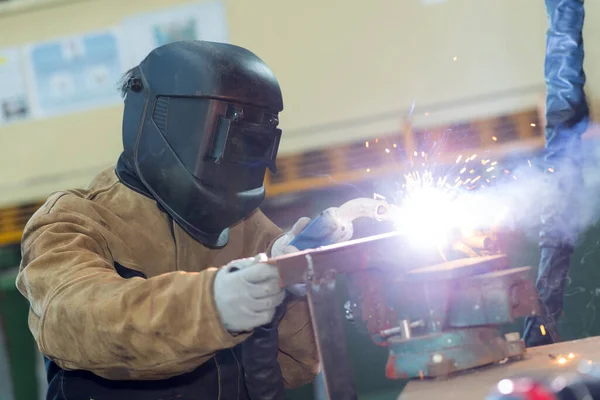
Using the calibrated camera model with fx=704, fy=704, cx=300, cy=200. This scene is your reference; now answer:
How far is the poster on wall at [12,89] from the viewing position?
3.19 meters

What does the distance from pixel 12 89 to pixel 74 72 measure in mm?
301

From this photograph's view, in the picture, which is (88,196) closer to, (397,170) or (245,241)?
(245,241)

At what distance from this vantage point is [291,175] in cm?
309

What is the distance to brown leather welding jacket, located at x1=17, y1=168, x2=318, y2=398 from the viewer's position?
124cm

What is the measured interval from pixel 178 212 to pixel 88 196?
22cm

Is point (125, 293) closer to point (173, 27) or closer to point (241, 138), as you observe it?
point (241, 138)

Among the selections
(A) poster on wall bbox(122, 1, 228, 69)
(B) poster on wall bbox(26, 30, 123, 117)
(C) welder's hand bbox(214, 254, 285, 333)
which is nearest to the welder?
(C) welder's hand bbox(214, 254, 285, 333)

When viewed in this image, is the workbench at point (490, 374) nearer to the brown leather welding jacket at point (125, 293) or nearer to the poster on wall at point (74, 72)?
the brown leather welding jacket at point (125, 293)

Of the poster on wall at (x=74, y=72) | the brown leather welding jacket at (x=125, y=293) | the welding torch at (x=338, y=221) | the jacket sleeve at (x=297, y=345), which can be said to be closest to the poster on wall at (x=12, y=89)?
the poster on wall at (x=74, y=72)

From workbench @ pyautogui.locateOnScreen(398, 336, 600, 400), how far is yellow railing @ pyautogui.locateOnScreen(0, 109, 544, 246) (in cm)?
125

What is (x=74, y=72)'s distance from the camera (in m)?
3.18

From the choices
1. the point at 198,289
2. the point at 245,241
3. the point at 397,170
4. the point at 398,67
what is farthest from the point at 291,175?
the point at 198,289

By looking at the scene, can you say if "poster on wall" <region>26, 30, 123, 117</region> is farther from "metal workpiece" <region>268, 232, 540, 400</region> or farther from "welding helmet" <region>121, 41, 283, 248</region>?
"metal workpiece" <region>268, 232, 540, 400</region>

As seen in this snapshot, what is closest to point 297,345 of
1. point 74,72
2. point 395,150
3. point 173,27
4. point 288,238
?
point 288,238
